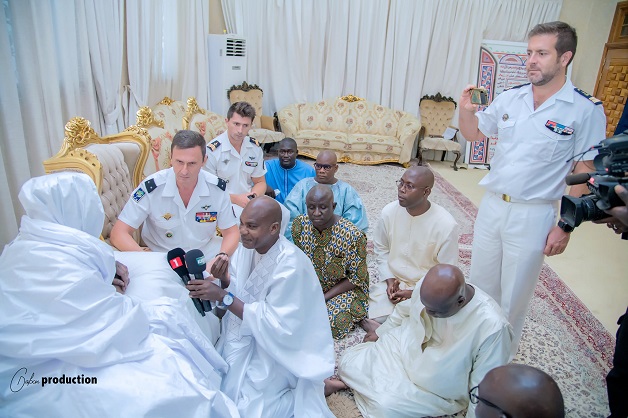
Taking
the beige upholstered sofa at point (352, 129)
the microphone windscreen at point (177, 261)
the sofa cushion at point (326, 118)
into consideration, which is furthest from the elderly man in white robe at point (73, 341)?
the sofa cushion at point (326, 118)

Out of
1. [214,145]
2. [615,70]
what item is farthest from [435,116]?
[214,145]

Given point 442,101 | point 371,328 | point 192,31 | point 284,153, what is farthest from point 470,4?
point 371,328

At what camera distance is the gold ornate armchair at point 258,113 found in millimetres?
6730

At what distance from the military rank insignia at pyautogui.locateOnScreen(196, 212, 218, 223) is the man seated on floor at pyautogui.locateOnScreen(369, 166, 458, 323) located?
115 cm

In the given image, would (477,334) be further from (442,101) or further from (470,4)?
(470,4)

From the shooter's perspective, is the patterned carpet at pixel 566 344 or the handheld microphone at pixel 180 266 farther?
the patterned carpet at pixel 566 344

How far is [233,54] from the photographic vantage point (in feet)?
21.7

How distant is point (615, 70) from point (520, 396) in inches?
279

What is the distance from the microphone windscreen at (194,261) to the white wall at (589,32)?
748 centimetres

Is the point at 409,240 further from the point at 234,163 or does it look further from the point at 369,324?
the point at 234,163

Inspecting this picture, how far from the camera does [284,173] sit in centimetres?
400

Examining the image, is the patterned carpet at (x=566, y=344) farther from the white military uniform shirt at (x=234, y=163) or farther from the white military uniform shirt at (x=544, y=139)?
the white military uniform shirt at (x=234, y=163)

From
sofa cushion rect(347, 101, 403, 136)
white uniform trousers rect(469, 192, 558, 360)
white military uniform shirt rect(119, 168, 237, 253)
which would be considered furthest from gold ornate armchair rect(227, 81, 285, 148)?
white uniform trousers rect(469, 192, 558, 360)

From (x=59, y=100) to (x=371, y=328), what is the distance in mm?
2927
